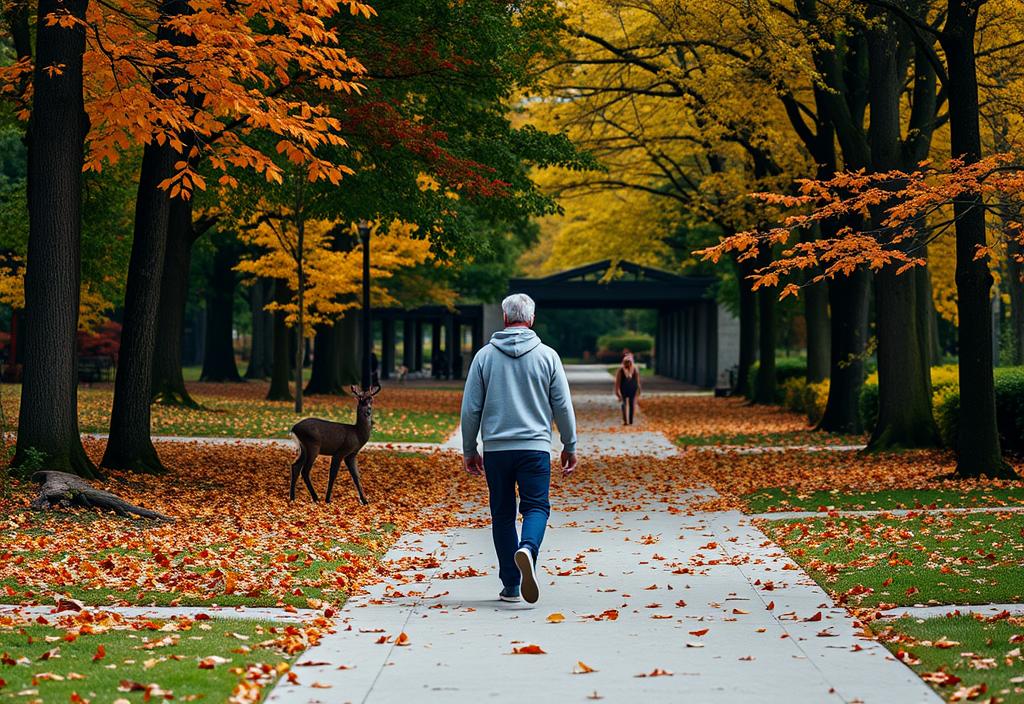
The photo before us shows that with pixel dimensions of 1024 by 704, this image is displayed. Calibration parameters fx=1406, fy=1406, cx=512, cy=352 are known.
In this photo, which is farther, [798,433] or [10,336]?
[10,336]

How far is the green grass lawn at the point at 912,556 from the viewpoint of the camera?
9.02 m

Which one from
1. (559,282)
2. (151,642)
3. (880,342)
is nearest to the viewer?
(151,642)

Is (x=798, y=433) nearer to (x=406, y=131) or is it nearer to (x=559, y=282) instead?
(x=406, y=131)

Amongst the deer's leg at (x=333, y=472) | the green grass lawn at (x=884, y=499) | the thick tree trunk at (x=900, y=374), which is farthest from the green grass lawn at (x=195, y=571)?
the thick tree trunk at (x=900, y=374)

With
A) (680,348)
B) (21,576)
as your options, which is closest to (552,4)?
(21,576)

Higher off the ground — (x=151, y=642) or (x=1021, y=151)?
(x=1021, y=151)

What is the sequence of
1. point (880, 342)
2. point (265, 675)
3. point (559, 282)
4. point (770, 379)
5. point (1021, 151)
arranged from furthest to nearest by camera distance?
point (559, 282), point (770, 379), point (880, 342), point (1021, 151), point (265, 675)

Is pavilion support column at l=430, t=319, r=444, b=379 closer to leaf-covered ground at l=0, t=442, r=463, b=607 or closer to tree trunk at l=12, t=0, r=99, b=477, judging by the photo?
leaf-covered ground at l=0, t=442, r=463, b=607

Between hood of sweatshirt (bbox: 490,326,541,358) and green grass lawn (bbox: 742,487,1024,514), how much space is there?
6213mm

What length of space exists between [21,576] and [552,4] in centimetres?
1548

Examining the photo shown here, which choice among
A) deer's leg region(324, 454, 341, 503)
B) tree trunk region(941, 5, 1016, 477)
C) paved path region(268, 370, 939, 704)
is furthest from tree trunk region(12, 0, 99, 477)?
tree trunk region(941, 5, 1016, 477)

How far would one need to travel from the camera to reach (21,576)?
9430 millimetres

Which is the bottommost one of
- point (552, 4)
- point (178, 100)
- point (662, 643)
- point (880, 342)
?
point (662, 643)

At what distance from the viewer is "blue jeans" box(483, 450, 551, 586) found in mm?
8781
